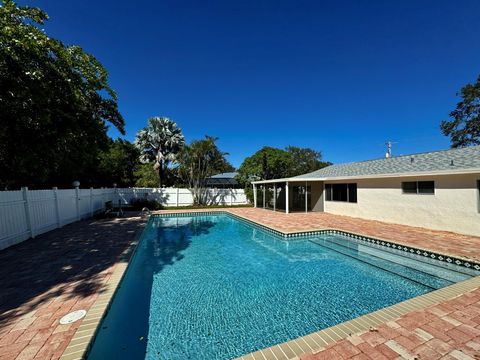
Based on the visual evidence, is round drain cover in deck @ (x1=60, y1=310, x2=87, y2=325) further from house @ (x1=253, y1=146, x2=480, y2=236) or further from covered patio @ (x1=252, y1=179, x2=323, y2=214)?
covered patio @ (x1=252, y1=179, x2=323, y2=214)

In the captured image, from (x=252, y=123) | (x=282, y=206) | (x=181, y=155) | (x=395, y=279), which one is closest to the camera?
(x=395, y=279)

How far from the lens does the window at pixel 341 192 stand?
527 inches

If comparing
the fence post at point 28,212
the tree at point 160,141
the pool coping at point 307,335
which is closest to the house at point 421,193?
the pool coping at point 307,335

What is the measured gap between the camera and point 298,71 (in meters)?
15.7

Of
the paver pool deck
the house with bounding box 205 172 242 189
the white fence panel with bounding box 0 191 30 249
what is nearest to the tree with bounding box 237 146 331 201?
the house with bounding box 205 172 242 189

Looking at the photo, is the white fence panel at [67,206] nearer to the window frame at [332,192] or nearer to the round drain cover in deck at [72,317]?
the round drain cover in deck at [72,317]

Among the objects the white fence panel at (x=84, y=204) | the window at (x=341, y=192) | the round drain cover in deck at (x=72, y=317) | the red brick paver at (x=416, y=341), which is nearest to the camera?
the red brick paver at (x=416, y=341)

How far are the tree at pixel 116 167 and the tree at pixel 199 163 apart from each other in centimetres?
657

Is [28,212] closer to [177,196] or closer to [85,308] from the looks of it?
[85,308]

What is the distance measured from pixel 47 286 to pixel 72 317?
1.68m

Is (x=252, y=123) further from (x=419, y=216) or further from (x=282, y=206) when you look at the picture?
(x=419, y=216)

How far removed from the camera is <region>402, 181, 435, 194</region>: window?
9.45 metres

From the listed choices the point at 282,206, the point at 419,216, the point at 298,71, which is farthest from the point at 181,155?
the point at 419,216

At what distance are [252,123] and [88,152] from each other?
21273mm
